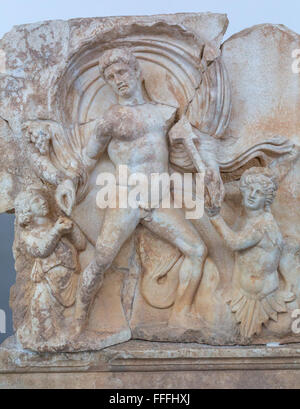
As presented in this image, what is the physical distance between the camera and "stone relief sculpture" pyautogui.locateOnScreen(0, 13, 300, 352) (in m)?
3.00

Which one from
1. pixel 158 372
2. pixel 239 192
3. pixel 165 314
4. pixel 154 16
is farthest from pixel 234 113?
pixel 158 372

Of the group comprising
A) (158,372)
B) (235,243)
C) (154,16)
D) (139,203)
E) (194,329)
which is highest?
(154,16)

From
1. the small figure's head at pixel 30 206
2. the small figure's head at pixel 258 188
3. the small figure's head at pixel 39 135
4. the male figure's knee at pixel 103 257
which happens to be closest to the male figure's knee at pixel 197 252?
the small figure's head at pixel 258 188

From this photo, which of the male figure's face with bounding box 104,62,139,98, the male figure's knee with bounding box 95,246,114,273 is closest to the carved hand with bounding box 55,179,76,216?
the male figure's knee with bounding box 95,246,114,273

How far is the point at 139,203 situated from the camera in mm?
3039

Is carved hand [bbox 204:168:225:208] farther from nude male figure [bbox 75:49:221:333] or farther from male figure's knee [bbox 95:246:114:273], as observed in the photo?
male figure's knee [bbox 95:246:114:273]

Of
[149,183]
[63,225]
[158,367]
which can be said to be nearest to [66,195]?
[63,225]

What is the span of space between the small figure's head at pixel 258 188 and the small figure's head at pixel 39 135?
3.55ft

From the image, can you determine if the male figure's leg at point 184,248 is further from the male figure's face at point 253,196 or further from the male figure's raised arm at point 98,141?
the male figure's raised arm at point 98,141

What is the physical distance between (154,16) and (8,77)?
89 centimetres

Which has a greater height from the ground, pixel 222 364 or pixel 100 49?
A: pixel 100 49

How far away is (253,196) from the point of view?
2.93 meters

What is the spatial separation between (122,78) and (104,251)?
0.92 metres

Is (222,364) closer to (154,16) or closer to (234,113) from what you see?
(234,113)
